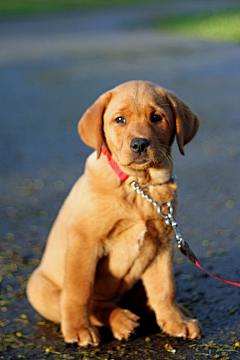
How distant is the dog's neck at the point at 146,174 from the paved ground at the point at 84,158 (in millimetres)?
1125

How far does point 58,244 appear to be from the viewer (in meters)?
3.86

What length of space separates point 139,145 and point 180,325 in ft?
4.42

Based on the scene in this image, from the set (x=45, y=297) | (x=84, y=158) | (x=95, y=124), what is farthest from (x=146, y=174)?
(x=84, y=158)

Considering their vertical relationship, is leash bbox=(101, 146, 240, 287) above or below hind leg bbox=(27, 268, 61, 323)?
A: above

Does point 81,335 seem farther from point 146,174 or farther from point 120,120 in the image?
point 120,120

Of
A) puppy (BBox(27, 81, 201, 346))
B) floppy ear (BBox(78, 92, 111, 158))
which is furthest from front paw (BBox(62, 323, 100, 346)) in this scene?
floppy ear (BBox(78, 92, 111, 158))

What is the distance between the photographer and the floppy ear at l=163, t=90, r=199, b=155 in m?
3.51

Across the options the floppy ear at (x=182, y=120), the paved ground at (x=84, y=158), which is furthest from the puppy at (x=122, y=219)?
the paved ground at (x=84, y=158)

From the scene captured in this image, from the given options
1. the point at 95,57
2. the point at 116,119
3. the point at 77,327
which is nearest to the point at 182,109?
the point at 116,119

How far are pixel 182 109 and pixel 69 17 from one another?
30818mm

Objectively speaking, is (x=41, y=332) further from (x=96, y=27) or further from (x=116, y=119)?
(x=96, y=27)

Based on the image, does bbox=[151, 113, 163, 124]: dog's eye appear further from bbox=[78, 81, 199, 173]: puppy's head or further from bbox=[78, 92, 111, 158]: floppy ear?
bbox=[78, 92, 111, 158]: floppy ear

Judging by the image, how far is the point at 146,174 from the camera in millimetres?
3592

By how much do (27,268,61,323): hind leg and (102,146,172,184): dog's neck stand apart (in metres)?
1.01
